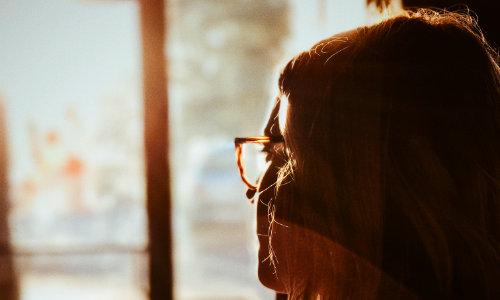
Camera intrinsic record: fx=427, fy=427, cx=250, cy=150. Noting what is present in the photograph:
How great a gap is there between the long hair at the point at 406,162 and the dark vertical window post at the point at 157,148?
5.96 ft

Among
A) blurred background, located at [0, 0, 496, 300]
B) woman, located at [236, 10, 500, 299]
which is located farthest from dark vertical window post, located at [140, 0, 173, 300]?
woman, located at [236, 10, 500, 299]

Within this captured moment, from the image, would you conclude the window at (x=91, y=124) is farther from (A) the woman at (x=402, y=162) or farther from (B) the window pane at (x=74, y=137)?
(A) the woman at (x=402, y=162)

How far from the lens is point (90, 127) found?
271 centimetres

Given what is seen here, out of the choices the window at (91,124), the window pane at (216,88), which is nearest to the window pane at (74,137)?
the window at (91,124)

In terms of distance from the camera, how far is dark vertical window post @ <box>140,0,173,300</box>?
2484 mm

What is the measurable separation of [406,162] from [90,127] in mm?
2360

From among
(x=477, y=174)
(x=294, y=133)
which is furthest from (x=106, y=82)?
(x=477, y=174)

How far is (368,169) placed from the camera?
740 millimetres

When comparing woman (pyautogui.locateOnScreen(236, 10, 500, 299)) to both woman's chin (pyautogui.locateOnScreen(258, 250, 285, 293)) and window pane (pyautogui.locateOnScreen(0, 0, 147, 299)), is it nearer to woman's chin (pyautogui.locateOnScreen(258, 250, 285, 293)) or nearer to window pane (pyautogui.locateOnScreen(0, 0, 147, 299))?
woman's chin (pyautogui.locateOnScreen(258, 250, 285, 293))

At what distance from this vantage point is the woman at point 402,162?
715 millimetres

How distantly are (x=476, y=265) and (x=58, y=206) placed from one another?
2.71 metres

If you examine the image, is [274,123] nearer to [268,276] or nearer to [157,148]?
[268,276]

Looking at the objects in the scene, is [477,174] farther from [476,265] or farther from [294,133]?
[294,133]

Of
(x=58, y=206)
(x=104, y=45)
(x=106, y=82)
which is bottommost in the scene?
(x=58, y=206)
